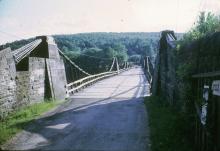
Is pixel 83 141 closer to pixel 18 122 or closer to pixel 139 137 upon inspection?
pixel 139 137

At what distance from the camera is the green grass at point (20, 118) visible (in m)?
8.81

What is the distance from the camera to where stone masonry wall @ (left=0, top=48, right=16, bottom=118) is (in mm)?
10672

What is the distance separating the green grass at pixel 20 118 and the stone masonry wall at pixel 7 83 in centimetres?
37

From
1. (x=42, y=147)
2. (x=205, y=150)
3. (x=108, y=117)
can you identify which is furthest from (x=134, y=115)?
(x=205, y=150)

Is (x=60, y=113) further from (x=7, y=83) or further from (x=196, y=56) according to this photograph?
(x=196, y=56)

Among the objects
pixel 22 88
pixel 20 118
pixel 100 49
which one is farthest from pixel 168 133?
pixel 100 49

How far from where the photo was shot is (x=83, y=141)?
8172 mm

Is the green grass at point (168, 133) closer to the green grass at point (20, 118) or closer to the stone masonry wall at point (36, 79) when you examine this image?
the green grass at point (20, 118)

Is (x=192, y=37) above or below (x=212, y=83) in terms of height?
above

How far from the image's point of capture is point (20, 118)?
10.9 m

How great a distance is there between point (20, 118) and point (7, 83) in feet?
4.44

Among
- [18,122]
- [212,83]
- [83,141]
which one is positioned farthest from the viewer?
[18,122]

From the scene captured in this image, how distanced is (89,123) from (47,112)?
2.71 m

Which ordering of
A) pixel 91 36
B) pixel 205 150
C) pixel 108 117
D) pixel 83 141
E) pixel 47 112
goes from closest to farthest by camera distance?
pixel 205 150, pixel 83 141, pixel 108 117, pixel 47 112, pixel 91 36
